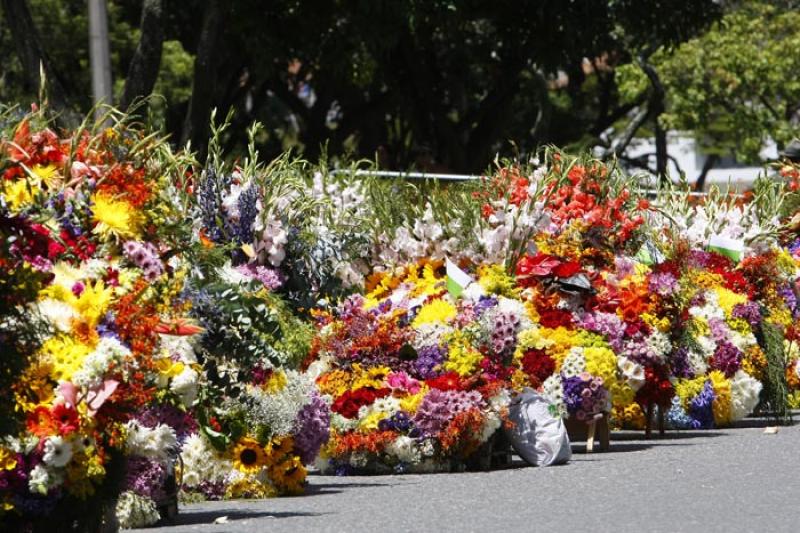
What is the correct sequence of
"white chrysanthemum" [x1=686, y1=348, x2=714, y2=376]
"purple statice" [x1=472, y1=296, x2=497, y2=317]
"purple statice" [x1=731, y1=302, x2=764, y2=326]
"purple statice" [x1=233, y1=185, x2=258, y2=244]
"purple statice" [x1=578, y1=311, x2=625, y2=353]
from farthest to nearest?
"purple statice" [x1=731, y1=302, x2=764, y2=326]
"white chrysanthemum" [x1=686, y1=348, x2=714, y2=376]
"purple statice" [x1=578, y1=311, x2=625, y2=353]
"purple statice" [x1=472, y1=296, x2=497, y2=317]
"purple statice" [x1=233, y1=185, x2=258, y2=244]

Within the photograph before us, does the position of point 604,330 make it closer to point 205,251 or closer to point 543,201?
point 543,201

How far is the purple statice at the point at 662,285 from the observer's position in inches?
615

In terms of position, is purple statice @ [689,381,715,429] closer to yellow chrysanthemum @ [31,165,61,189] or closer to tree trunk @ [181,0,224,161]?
tree trunk @ [181,0,224,161]

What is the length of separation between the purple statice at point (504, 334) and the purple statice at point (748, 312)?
4326 millimetres

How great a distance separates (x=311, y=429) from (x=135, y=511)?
2.17 m

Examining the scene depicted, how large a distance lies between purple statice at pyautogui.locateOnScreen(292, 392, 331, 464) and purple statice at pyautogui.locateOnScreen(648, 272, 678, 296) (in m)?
3.94

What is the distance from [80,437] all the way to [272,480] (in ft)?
12.3

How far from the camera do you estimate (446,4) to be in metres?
23.7

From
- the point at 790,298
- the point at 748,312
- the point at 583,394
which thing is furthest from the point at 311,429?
the point at 790,298

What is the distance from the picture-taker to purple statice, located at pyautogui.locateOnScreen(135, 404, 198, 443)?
975cm

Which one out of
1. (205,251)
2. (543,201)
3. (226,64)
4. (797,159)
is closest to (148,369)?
(205,251)

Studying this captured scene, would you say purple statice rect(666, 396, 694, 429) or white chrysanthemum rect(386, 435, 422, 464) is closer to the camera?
white chrysanthemum rect(386, 435, 422, 464)

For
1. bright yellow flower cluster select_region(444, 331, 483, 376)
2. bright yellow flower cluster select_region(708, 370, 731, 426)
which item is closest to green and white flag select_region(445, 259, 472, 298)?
bright yellow flower cluster select_region(444, 331, 483, 376)

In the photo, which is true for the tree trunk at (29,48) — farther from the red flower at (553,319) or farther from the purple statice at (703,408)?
the purple statice at (703,408)
